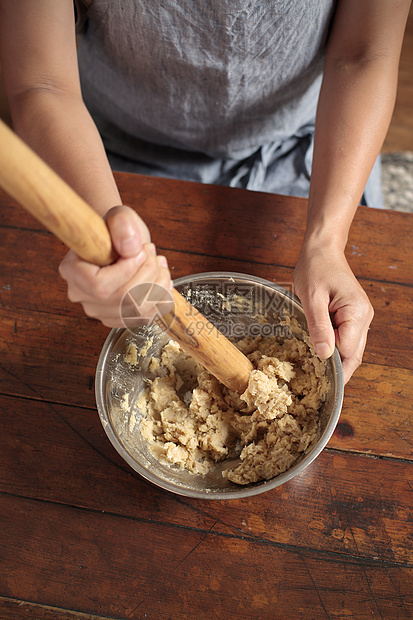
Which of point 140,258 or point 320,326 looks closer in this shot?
point 140,258

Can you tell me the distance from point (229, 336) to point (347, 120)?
550 millimetres

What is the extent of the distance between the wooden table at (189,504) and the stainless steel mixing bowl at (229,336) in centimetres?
8

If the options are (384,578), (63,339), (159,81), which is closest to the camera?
(384,578)

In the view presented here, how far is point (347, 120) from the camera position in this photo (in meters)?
0.97

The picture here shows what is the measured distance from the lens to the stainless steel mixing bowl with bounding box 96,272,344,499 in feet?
2.30

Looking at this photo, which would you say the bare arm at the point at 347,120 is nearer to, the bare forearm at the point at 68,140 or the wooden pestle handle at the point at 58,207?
the wooden pestle handle at the point at 58,207

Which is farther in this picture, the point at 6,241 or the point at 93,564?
the point at 6,241

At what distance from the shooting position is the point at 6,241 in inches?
42.0

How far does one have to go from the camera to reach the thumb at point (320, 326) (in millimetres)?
737

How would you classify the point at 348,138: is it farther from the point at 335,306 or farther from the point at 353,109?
the point at 335,306

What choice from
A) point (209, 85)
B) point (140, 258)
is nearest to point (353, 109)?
point (209, 85)

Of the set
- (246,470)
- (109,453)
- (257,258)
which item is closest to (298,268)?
(257,258)

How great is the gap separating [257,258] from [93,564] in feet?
2.32

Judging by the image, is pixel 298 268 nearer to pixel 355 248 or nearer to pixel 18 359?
pixel 355 248
